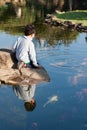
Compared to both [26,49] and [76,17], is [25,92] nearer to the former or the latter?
[26,49]

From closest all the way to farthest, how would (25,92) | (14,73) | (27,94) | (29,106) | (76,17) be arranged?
(29,106) → (27,94) → (25,92) → (14,73) → (76,17)

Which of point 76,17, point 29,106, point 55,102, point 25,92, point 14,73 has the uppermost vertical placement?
point 29,106

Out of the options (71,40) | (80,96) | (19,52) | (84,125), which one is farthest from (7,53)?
(71,40)

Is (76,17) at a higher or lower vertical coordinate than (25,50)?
lower

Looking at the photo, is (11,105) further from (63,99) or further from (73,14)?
(73,14)

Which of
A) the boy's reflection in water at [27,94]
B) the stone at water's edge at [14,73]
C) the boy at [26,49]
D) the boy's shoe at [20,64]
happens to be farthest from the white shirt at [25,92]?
the boy at [26,49]

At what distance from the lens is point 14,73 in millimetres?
14062

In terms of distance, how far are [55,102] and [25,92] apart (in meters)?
1.32

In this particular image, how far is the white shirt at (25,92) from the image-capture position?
472 inches

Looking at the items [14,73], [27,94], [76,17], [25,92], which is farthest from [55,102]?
[76,17]

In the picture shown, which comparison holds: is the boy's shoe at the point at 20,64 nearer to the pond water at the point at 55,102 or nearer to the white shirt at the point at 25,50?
the white shirt at the point at 25,50

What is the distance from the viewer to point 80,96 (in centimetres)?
1218

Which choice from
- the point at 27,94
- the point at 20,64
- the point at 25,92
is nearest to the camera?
the point at 27,94

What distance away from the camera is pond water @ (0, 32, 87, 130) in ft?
32.7
